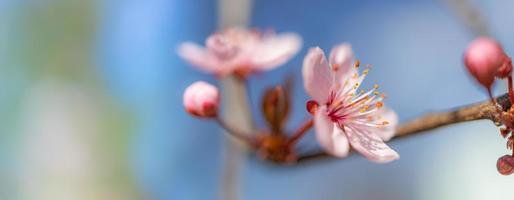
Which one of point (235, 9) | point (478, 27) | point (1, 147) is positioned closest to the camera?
point (478, 27)

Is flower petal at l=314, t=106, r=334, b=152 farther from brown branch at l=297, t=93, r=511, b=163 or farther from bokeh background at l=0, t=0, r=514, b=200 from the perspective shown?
bokeh background at l=0, t=0, r=514, b=200

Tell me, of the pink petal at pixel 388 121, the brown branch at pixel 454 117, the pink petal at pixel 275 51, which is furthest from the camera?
the pink petal at pixel 275 51

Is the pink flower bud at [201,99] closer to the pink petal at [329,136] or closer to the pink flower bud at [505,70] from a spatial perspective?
the pink petal at [329,136]

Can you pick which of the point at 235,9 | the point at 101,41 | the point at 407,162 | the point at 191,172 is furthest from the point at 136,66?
the point at 235,9

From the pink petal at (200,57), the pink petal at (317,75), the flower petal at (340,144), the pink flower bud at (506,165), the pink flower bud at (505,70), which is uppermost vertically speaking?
the pink petal at (200,57)

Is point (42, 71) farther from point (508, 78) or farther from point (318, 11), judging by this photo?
point (508, 78)

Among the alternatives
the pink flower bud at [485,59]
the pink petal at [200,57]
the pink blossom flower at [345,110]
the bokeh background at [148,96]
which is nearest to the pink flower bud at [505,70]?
the pink flower bud at [485,59]

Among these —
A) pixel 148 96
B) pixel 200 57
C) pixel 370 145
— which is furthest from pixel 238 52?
pixel 148 96
